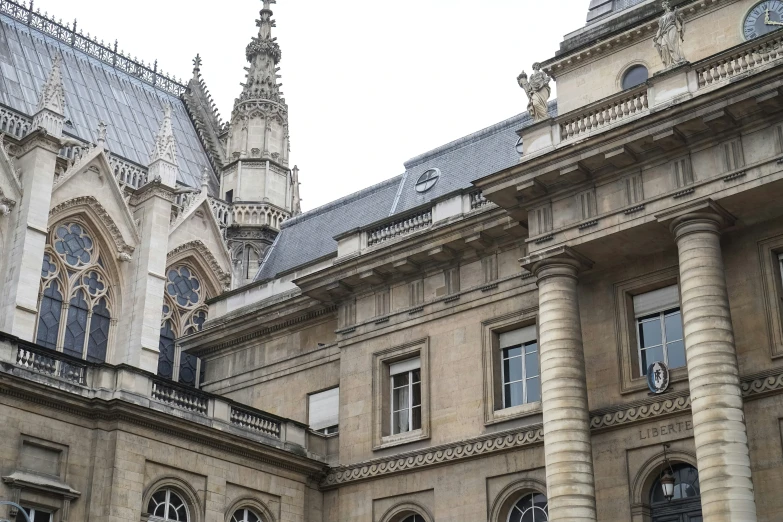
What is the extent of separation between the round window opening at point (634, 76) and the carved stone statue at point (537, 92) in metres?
1.91

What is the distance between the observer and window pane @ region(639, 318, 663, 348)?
23.4 m

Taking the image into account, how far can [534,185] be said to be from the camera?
2405 cm

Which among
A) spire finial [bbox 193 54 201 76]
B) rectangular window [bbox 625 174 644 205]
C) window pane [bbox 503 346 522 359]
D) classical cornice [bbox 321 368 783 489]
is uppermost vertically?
spire finial [bbox 193 54 201 76]

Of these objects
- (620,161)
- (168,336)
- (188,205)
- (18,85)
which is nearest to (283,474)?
(620,161)

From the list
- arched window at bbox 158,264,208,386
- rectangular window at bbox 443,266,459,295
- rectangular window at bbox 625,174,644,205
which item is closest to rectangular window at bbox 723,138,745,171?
rectangular window at bbox 625,174,644,205

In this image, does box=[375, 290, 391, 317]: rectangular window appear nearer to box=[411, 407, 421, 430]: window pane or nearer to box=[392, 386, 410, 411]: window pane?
box=[392, 386, 410, 411]: window pane

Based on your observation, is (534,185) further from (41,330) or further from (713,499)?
(41,330)

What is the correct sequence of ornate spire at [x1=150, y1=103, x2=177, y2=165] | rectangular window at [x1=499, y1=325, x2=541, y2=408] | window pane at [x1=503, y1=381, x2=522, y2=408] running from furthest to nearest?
ornate spire at [x1=150, y1=103, x2=177, y2=165], window pane at [x1=503, y1=381, x2=522, y2=408], rectangular window at [x1=499, y1=325, x2=541, y2=408]

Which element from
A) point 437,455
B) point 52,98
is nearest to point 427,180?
point 437,455

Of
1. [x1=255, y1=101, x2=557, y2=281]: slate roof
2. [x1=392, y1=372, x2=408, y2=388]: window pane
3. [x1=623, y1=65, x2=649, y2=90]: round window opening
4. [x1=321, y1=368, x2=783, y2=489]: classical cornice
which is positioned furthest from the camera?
[x1=255, y1=101, x2=557, y2=281]: slate roof

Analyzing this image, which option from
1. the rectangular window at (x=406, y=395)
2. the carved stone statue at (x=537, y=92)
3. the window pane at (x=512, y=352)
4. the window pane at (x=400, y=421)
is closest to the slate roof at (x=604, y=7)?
the carved stone statue at (x=537, y=92)

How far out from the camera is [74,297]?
132 feet

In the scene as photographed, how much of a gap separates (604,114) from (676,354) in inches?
208

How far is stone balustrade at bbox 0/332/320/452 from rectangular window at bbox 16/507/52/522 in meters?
2.48
